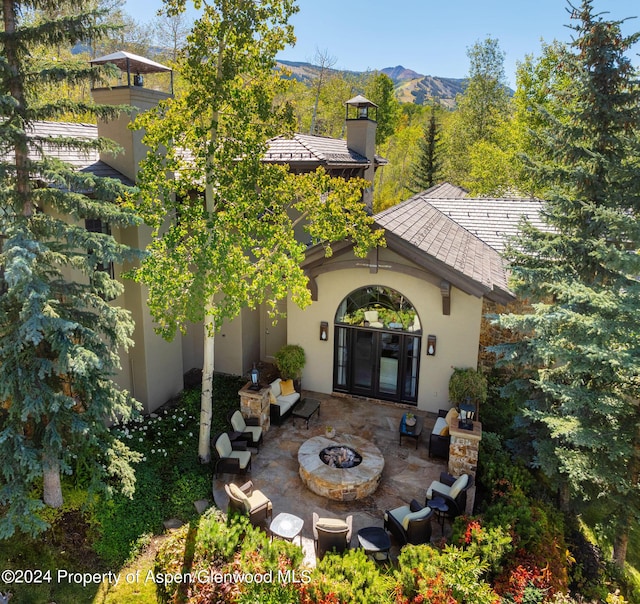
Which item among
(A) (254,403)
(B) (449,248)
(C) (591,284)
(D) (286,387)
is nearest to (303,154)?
(B) (449,248)

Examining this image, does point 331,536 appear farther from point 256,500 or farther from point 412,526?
point 256,500

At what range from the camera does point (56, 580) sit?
7.68 metres

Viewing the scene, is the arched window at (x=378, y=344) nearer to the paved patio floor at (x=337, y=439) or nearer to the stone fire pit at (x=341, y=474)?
the paved patio floor at (x=337, y=439)

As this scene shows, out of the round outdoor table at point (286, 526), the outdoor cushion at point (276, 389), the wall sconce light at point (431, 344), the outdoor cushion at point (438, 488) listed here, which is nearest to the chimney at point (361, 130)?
the wall sconce light at point (431, 344)

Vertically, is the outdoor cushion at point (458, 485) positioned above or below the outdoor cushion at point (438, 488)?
above

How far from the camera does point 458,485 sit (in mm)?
9156

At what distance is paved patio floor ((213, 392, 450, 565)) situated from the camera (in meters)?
9.34

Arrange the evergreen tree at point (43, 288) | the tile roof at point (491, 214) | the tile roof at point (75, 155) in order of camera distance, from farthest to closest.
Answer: the tile roof at point (491, 214)
the tile roof at point (75, 155)
the evergreen tree at point (43, 288)

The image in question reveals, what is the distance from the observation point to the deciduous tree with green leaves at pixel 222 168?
850cm

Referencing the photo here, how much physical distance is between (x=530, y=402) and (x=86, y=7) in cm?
1061

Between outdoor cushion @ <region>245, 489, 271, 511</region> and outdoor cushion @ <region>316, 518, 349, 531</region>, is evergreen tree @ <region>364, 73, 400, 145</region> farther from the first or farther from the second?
outdoor cushion @ <region>316, 518, 349, 531</region>

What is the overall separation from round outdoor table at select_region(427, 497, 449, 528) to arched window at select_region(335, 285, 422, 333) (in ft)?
16.2

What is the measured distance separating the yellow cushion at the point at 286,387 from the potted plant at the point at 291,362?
0.87 ft

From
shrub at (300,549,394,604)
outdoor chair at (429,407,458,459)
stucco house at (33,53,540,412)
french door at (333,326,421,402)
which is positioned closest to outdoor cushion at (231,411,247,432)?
stucco house at (33,53,540,412)
